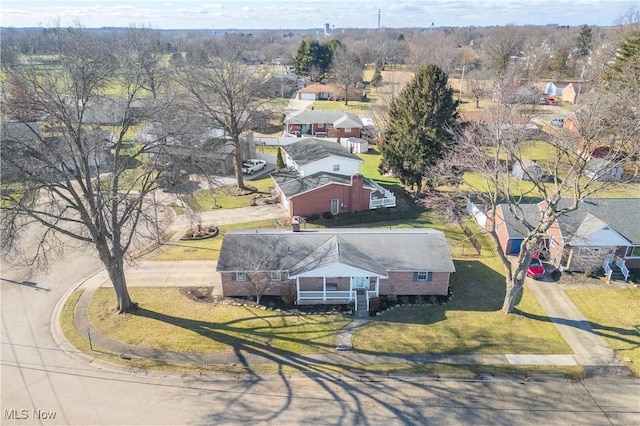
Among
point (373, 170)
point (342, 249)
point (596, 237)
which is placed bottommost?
point (373, 170)

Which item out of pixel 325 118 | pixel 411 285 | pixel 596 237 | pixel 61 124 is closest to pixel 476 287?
pixel 411 285

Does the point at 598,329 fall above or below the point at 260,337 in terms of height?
below

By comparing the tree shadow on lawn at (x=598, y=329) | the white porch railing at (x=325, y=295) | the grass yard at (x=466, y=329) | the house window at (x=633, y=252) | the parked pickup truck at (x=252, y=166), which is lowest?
the tree shadow on lawn at (x=598, y=329)

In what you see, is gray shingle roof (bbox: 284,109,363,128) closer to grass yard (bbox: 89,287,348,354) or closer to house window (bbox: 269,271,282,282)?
house window (bbox: 269,271,282,282)

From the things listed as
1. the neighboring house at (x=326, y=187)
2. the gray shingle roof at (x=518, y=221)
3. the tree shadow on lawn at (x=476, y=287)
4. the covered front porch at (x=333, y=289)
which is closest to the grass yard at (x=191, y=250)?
the neighboring house at (x=326, y=187)

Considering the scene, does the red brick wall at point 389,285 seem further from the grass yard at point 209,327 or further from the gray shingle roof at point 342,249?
the grass yard at point 209,327

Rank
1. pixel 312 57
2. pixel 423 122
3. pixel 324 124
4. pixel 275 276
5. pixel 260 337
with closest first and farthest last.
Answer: pixel 260 337, pixel 275 276, pixel 423 122, pixel 324 124, pixel 312 57

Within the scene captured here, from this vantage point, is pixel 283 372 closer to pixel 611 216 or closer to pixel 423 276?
pixel 423 276

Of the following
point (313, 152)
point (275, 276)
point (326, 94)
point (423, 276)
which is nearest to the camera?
point (275, 276)
